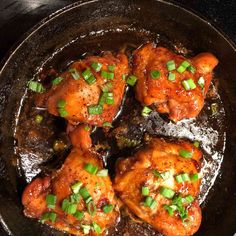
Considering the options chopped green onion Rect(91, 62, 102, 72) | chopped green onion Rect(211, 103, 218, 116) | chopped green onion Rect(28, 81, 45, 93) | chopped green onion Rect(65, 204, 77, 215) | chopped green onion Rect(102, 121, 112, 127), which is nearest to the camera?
chopped green onion Rect(65, 204, 77, 215)

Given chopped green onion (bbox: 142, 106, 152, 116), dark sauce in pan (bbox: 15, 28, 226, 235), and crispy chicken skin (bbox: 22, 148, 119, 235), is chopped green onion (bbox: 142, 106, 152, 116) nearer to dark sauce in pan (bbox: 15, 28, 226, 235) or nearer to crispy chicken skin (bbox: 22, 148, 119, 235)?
dark sauce in pan (bbox: 15, 28, 226, 235)

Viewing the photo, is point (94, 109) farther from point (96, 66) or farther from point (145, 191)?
point (145, 191)

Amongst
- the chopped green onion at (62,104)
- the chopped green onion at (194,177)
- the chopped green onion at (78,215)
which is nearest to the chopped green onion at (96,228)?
the chopped green onion at (78,215)

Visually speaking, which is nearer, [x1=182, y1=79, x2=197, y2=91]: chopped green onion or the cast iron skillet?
[x1=182, y1=79, x2=197, y2=91]: chopped green onion

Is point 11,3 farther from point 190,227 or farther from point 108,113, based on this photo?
point 190,227

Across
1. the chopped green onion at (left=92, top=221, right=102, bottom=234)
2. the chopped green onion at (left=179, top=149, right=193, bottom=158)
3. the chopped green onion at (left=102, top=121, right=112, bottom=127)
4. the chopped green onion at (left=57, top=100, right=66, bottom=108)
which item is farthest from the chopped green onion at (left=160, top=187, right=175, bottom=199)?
the chopped green onion at (left=57, top=100, right=66, bottom=108)

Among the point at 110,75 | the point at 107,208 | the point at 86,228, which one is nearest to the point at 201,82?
the point at 110,75
